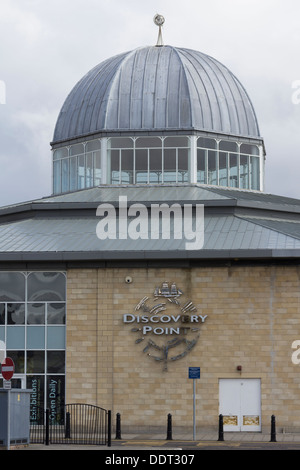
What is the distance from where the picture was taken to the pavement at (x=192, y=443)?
35.3m

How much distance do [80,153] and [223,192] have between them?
28.3 feet

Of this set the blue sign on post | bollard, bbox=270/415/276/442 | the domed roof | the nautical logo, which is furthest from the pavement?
the domed roof

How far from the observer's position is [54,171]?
58406 mm

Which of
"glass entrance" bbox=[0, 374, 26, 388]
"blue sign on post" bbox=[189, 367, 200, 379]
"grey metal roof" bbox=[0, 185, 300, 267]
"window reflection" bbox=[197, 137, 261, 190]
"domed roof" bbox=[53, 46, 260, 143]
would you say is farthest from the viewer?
"domed roof" bbox=[53, 46, 260, 143]

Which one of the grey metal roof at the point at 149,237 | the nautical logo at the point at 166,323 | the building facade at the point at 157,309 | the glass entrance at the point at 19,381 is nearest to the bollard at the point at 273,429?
the building facade at the point at 157,309

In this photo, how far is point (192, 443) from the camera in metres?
37.5

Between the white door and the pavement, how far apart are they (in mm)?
498

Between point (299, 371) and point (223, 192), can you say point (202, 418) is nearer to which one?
point (299, 371)

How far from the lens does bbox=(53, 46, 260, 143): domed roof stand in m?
55.4

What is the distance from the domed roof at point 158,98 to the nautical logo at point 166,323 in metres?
13.2

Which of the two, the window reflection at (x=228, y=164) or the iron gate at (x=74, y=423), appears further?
the window reflection at (x=228, y=164)

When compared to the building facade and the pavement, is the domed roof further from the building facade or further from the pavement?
the pavement

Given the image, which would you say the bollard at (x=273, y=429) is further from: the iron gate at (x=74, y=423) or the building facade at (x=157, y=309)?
the iron gate at (x=74, y=423)
